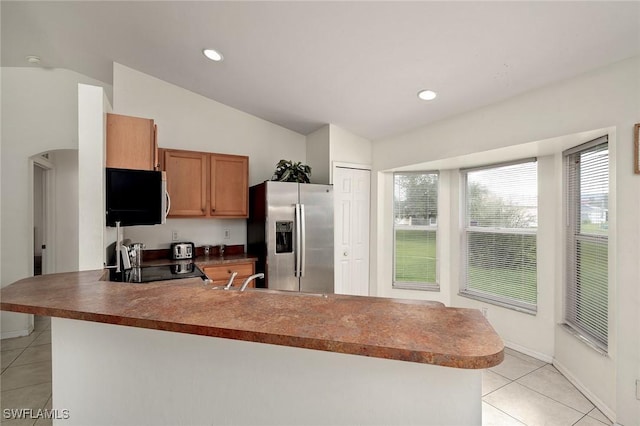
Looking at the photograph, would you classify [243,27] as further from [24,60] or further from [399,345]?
[24,60]

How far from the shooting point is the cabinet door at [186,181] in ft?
11.1

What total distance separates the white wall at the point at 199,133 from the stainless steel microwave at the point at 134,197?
1254 millimetres

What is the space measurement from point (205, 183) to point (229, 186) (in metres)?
0.28

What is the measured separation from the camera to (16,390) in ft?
8.02

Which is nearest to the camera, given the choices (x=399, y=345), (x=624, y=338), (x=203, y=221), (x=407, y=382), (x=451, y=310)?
(x=399, y=345)

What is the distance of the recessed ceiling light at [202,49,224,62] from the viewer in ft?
9.12

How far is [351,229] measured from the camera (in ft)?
12.9

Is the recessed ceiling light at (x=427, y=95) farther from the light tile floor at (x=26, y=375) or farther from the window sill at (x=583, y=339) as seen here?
the light tile floor at (x=26, y=375)

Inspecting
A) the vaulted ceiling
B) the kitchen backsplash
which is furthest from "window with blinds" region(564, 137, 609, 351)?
the kitchen backsplash

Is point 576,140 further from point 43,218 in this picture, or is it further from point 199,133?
point 43,218

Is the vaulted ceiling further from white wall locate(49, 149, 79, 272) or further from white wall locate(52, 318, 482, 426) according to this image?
white wall locate(52, 318, 482, 426)

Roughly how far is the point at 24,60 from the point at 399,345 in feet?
16.0

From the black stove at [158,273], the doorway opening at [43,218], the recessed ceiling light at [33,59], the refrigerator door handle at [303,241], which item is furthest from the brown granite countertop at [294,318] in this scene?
the doorway opening at [43,218]

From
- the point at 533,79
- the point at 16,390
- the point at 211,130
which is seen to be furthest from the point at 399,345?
the point at 211,130
